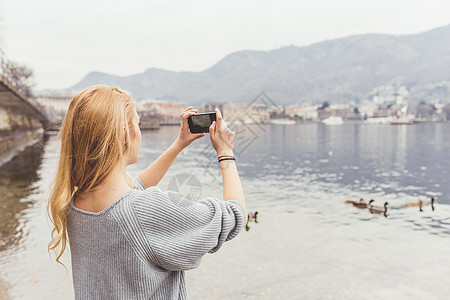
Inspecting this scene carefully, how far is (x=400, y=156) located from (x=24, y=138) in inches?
1841

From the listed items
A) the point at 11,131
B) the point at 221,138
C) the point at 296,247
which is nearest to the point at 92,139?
the point at 221,138

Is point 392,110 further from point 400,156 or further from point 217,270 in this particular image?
point 217,270

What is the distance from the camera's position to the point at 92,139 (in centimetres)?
149

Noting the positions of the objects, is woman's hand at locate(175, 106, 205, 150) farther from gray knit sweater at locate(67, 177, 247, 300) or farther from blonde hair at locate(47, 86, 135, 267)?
gray knit sweater at locate(67, 177, 247, 300)

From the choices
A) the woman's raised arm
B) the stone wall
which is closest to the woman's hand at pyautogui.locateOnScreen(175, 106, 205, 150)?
the woman's raised arm

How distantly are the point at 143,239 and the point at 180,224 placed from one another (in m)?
0.16

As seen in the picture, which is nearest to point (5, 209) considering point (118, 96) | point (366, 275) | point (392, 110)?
point (366, 275)

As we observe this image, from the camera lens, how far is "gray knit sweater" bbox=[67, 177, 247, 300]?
147 centimetres

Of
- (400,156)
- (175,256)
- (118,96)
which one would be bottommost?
(400,156)

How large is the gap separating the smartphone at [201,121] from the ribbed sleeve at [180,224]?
365 mm

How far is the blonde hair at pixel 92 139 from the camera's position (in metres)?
1.49

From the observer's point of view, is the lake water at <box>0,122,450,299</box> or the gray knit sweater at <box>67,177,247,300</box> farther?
the lake water at <box>0,122,450,299</box>

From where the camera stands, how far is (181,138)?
1941 mm

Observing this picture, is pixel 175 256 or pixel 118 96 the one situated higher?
pixel 118 96
